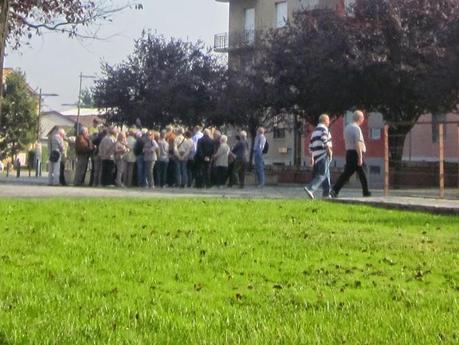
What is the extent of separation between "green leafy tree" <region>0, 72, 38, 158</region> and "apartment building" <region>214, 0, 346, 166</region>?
89.1 feet

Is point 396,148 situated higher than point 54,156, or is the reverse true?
point 396,148

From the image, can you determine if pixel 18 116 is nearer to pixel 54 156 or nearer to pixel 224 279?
pixel 54 156

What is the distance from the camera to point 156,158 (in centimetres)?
3175

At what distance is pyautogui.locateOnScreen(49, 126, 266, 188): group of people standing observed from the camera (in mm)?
31359

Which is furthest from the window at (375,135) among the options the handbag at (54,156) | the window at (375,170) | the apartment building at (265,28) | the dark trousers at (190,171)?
the handbag at (54,156)

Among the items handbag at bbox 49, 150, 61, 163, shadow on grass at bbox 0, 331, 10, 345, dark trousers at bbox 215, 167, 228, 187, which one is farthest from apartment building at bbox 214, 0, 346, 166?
shadow on grass at bbox 0, 331, 10, 345

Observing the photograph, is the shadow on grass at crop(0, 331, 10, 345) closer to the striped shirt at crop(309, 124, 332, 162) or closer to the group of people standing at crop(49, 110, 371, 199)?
the striped shirt at crop(309, 124, 332, 162)

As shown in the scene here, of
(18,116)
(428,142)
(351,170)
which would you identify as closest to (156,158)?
(351,170)

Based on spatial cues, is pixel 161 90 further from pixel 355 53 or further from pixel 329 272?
pixel 329 272

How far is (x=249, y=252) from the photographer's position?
1115 centimetres

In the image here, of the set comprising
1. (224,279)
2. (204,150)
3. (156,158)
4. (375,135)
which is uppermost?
(375,135)

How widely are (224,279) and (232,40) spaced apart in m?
63.3

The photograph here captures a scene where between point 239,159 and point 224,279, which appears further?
point 239,159

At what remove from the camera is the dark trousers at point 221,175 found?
33.5m
